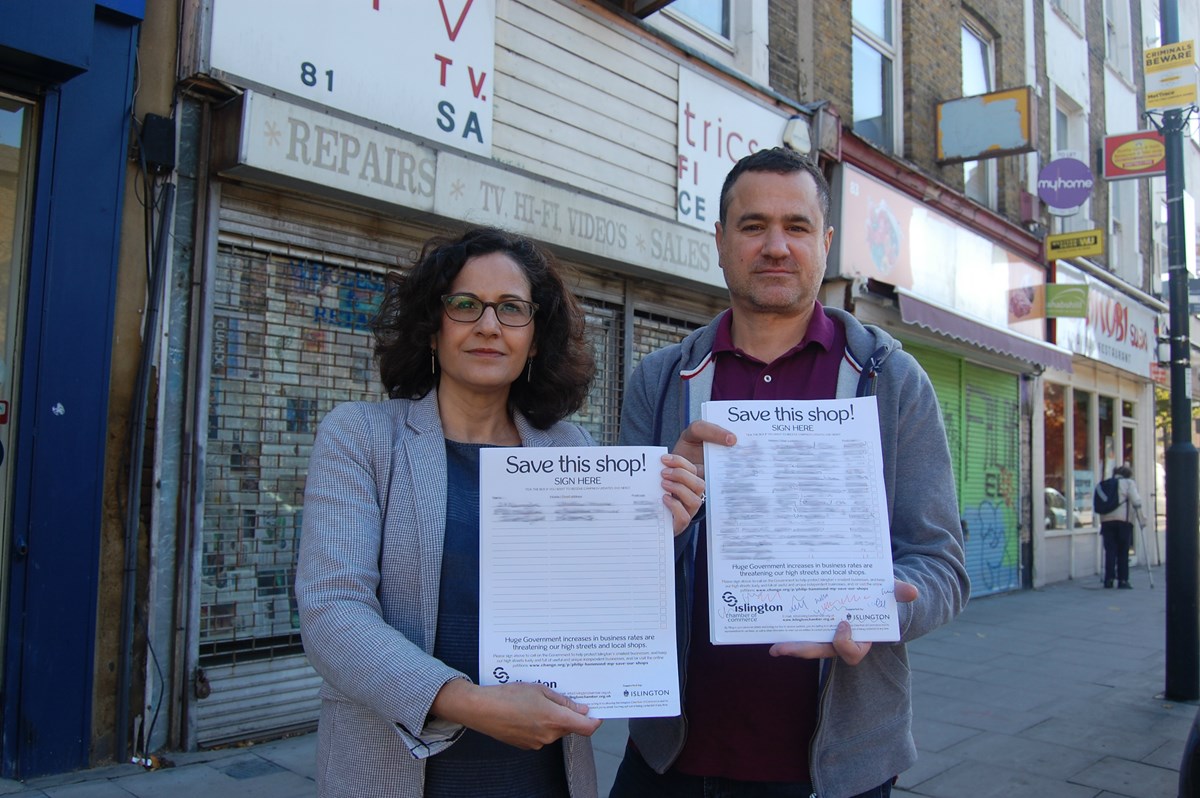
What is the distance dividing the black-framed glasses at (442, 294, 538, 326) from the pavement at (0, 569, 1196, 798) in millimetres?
3191

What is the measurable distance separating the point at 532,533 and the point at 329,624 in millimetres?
392

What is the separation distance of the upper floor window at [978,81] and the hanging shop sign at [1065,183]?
29.8 inches

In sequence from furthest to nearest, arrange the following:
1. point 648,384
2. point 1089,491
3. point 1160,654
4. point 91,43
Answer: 1. point 1089,491
2. point 1160,654
3. point 91,43
4. point 648,384

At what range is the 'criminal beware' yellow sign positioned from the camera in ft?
42.6

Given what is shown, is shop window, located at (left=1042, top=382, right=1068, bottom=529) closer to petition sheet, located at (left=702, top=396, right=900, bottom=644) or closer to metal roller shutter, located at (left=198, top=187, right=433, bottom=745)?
metal roller shutter, located at (left=198, top=187, right=433, bottom=745)

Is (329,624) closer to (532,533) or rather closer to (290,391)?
(532,533)

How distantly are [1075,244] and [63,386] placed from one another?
1336cm

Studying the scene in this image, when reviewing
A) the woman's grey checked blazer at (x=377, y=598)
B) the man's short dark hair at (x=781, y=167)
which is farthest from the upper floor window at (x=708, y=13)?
the woman's grey checked blazer at (x=377, y=598)

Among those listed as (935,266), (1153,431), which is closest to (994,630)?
(935,266)

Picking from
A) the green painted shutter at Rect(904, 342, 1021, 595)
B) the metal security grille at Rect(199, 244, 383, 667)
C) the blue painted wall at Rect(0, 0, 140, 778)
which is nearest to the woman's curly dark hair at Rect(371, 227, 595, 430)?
the blue painted wall at Rect(0, 0, 140, 778)

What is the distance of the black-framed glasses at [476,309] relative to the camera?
1942mm

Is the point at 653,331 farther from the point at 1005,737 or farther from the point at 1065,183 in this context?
the point at 1065,183

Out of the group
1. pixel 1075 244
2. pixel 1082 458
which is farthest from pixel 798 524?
pixel 1082 458

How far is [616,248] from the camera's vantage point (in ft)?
22.4
